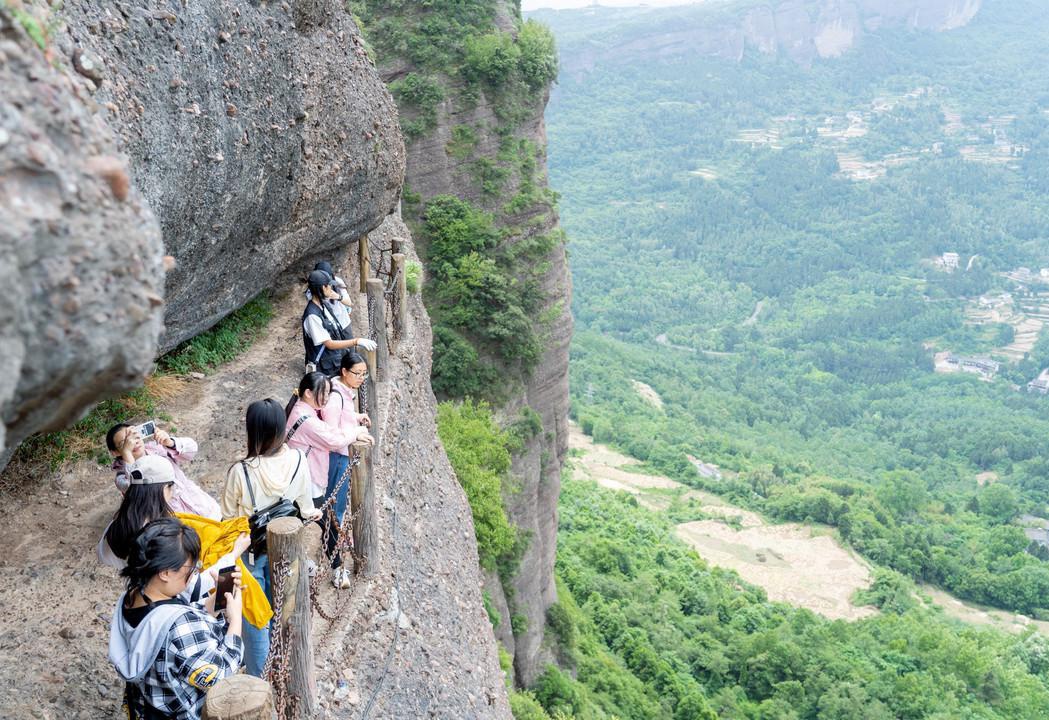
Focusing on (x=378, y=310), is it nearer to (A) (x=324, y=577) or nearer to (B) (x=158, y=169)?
(A) (x=324, y=577)

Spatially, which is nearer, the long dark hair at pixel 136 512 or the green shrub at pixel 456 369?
the long dark hair at pixel 136 512

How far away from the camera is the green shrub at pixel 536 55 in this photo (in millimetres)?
22547

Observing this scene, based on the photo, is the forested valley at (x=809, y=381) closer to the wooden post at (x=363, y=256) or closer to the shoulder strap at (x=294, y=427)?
the wooden post at (x=363, y=256)

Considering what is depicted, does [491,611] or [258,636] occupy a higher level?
[258,636]

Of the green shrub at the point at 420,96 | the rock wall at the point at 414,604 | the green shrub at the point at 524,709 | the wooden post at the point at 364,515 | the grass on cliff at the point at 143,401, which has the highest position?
the green shrub at the point at 420,96

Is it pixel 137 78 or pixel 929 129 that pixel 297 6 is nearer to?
pixel 137 78

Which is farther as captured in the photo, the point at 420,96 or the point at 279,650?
the point at 420,96

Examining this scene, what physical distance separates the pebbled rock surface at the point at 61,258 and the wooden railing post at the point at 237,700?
5.51 ft

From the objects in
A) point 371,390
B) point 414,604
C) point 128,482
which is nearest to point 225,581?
point 128,482

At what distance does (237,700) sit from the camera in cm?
365

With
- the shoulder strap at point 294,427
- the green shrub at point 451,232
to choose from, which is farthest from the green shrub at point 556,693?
the shoulder strap at point 294,427

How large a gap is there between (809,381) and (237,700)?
104218 millimetres

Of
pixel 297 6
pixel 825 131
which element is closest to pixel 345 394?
pixel 297 6

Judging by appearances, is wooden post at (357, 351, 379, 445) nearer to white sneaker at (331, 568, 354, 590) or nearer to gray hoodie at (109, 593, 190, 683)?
white sneaker at (331, 568, 354, 590)
